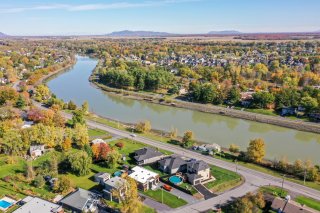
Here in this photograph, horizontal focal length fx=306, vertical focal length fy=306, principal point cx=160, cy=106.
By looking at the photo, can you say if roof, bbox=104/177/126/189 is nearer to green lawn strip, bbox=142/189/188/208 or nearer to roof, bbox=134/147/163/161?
green lawn strip, bbox=142/189/188/208

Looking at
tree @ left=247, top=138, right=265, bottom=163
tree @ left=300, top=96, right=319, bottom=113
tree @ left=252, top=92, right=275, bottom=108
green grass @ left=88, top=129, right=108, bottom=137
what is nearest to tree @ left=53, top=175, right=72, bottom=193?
green grass @ left=88, top=129, right=108, bottom=137

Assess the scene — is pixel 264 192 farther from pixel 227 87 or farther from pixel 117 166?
pixel 227 87

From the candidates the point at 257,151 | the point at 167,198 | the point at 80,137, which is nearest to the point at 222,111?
the point at 257,151

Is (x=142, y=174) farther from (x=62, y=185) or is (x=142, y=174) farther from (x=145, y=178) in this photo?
(x=62, y=185)

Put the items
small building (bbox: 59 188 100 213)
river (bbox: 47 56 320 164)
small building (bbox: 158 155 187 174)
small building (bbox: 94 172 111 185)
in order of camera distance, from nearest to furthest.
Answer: small building (bbox: 59 188 100 213) < small building (bbox: 94 172 111 185) < small building (bbox: 158 155 187 174) < river (bbox: 47 56 320 164)

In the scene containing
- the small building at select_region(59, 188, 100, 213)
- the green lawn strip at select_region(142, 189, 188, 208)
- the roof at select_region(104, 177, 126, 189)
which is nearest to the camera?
the small building at select_region(59, 188, 100, 213)

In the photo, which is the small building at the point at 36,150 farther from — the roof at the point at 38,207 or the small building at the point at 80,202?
the small building at the point at 80,202
